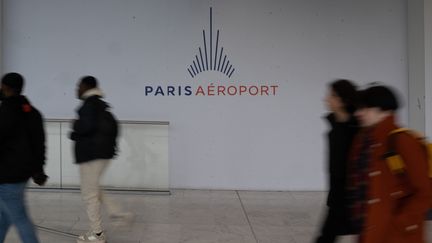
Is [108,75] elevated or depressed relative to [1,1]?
depressed

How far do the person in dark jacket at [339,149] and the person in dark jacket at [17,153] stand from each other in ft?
7.68

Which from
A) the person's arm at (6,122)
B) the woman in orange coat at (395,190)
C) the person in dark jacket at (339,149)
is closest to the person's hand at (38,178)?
the person's arm at (6,122)

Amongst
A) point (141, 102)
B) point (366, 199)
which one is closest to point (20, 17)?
point (141, 102)

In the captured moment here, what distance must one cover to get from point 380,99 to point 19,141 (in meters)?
2.78

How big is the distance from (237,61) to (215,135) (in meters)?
1.19

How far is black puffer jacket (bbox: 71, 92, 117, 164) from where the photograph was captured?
4.67 m

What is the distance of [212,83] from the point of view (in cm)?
772

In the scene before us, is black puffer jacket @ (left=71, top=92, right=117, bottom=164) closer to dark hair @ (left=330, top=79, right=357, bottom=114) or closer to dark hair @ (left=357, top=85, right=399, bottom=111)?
dark hair @ (left=330, top=79, right=357, bottom=114)

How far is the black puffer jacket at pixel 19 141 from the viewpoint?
3.89 metres

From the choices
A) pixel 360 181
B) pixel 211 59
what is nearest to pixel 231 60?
pixel 211 59

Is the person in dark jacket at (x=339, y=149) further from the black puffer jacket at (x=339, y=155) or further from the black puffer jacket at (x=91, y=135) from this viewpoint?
the black puffer jacket at (x=91, y=135)

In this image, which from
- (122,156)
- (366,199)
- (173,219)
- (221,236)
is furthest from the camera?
(122,156)

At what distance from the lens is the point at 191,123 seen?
777 centimetres

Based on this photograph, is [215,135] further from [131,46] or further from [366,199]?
[366,199]
